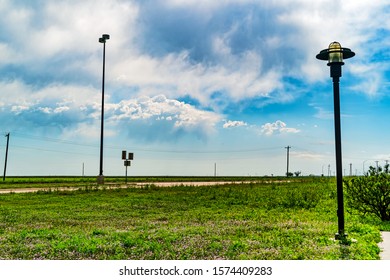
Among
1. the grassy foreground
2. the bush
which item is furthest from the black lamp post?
the bush

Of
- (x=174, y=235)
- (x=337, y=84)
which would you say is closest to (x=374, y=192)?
(x=337, y=84)

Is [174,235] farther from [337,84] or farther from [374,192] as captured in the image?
[374,192]

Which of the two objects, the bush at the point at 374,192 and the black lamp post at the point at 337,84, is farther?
the bush at the point at 374,192

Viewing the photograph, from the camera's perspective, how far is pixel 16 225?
1336 cm

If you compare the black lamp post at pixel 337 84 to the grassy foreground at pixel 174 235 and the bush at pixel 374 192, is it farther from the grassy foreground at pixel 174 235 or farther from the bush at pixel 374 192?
the bush at pixel 374 192

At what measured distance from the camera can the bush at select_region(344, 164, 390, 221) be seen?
47.8ft

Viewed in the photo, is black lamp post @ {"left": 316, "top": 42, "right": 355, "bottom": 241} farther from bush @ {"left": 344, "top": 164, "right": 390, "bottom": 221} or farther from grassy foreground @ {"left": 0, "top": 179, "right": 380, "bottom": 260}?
bush @ {"left": 344, "top": 164, "right": 390, "bottom": 221}

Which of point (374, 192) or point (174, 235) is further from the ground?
point (374, 192)

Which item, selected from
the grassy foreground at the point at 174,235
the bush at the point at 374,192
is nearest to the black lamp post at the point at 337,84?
the grassy foreground at the point at 174,235

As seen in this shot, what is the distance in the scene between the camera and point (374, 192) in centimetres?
1464

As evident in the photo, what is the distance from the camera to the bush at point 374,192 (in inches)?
574
